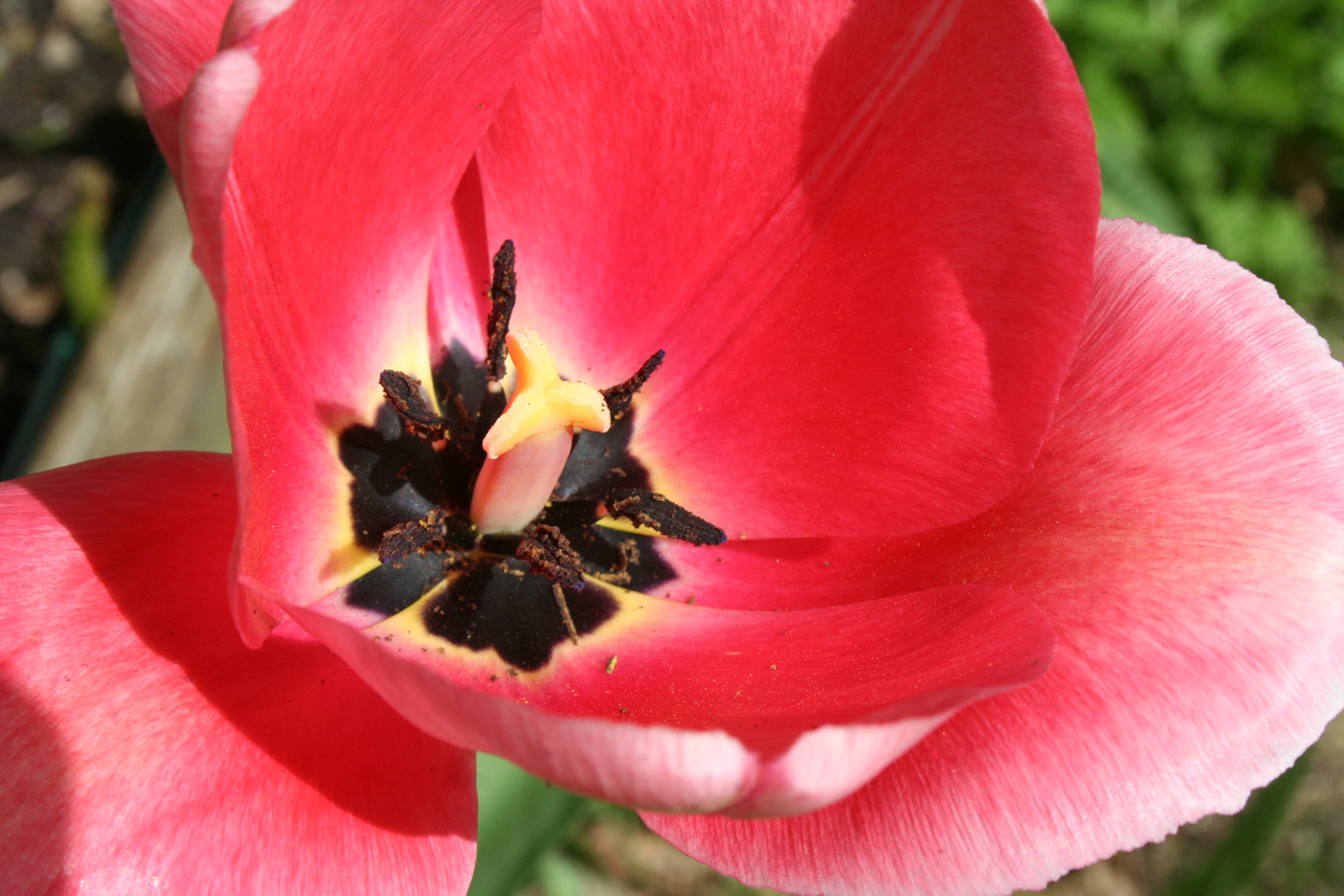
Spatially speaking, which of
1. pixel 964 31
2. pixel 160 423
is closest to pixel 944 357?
pixel 964 31

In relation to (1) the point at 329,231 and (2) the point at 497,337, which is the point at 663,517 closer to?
(2) the point at 497,337

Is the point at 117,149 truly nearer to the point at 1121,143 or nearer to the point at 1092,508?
the point at 1121,143

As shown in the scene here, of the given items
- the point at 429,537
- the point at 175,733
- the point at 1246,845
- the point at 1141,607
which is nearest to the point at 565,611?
the point at 429,537

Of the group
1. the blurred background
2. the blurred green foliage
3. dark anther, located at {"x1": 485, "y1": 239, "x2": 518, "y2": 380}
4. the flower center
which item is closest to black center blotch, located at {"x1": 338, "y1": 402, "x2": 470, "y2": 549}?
the flower center

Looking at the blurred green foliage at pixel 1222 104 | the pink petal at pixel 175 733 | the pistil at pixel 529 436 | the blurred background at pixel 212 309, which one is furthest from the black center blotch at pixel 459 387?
the blurred green foliage at pixel 1222 104

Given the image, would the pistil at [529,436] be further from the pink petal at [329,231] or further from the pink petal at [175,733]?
the pink petal at [175,733]

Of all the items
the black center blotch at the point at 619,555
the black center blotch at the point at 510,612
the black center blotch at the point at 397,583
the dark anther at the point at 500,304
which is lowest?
the black center blotch at the point at 619,555
